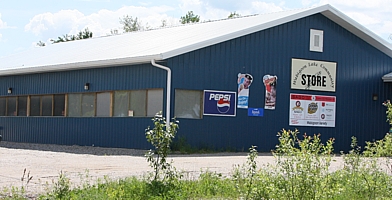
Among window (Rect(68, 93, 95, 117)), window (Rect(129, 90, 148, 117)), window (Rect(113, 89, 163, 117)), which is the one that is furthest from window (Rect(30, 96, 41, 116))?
window (Rect(129, 90, 148, 117))

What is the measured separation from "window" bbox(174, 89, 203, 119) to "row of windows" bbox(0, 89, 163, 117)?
1.80 ft

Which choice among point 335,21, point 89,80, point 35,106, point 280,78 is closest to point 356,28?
point 335,21

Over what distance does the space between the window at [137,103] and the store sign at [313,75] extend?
517 cm

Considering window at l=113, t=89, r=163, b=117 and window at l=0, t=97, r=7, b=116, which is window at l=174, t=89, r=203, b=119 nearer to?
window at l=113, t=89, r=163, b=117

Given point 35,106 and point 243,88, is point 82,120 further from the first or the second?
point 243,88

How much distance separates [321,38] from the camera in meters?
24.6

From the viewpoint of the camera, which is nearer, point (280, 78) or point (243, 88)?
point (243, 88)

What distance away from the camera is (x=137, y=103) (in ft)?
74.5

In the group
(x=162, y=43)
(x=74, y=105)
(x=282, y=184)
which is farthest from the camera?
(x=74, y=105)

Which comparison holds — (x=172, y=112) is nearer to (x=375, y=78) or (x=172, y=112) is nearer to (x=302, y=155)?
(x=375, y=78)

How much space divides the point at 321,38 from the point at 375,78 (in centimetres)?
296

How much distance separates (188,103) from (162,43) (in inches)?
125

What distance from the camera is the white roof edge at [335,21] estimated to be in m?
22.0

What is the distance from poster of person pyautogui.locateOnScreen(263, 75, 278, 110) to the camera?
23266mm
